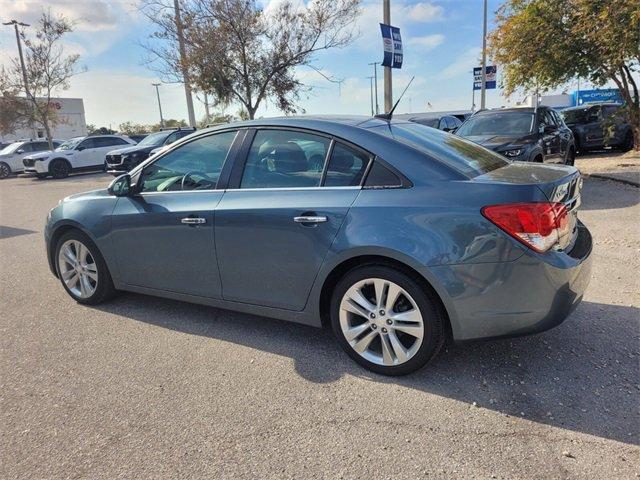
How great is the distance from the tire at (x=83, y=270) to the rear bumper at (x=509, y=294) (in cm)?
308

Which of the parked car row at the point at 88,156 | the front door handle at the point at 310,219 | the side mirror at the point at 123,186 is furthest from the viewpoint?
the parked car row at the point at 88,156

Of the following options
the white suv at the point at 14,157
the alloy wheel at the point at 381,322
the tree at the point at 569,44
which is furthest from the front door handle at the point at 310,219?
the white suv at the point at 14,157

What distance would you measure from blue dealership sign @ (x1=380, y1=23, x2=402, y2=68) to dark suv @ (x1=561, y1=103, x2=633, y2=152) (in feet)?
28.9

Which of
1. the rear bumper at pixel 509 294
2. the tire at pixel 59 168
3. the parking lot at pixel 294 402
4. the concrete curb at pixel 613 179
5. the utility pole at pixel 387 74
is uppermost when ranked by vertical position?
the utility pole at pixel 387 74

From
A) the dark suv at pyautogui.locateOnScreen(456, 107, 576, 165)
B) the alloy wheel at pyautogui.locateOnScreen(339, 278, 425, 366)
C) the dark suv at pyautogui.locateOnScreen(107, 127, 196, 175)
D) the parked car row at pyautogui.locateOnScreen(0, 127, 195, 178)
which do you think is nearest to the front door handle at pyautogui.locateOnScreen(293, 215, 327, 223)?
the alloy wheel at pyautogui.locateOnScreen(339, 278, 425, 366)

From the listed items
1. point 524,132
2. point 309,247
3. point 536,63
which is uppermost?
point 536,63

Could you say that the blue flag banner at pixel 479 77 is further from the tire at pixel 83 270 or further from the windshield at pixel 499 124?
the tire at pixel 83 270

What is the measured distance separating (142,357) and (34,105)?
26987 millimetres

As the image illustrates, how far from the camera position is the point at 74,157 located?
2134 cm

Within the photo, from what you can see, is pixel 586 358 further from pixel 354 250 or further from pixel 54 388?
pixel 54 388

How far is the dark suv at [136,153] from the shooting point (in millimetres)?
17688

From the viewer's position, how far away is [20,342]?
395 cm

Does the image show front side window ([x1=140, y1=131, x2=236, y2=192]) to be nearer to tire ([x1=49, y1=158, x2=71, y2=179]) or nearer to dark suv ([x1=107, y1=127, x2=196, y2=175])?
dark suv ([x1=107, y1=127, x2=196, y2=175])

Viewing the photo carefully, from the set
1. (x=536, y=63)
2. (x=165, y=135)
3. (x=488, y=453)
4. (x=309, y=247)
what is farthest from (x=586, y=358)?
(x=165, y=135)
